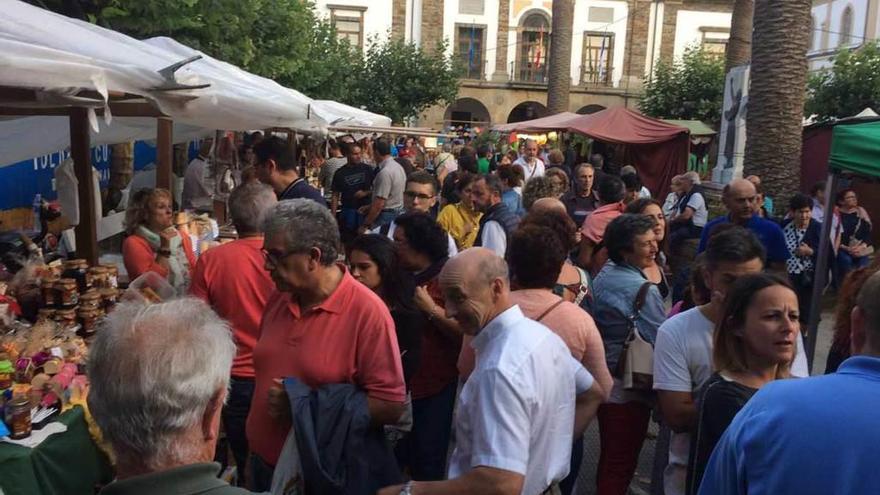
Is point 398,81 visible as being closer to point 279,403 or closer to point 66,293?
point 66,293

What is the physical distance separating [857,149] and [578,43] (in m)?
39.1

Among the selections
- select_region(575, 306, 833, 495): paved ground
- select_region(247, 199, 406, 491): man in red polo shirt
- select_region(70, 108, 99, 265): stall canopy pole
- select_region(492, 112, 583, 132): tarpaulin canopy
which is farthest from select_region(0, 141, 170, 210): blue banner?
select_region(492, 112, 583, 132): tarpaulin canopy

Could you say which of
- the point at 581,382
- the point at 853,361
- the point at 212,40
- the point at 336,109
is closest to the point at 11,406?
the point at 581,382

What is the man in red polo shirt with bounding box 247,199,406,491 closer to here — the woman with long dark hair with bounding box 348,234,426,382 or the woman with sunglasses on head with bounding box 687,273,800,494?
the woman with long dark hair with bounding box 348,234,426,382

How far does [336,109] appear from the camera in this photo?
13.1 m

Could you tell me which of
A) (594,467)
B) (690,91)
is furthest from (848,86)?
(594,467)

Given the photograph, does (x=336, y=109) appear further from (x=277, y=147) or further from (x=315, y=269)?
(x=315, y=269)

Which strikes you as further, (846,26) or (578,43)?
(578,43)

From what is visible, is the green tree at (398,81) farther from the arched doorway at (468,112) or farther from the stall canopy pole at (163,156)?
the stall canopy pole at (163,156)

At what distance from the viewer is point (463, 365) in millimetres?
3119

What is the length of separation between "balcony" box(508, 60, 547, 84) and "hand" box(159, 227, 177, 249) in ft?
125

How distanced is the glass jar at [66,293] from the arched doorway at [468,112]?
38.8 m

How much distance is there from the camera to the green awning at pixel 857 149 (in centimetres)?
473

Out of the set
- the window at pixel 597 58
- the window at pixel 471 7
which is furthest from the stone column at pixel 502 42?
the window at pixel 597 58
